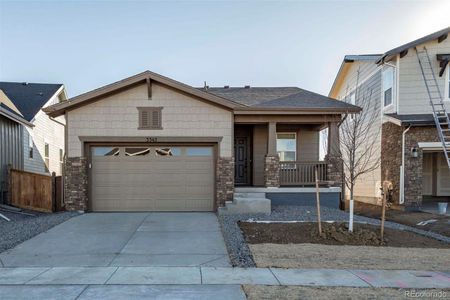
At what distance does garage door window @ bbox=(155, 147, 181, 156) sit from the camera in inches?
485

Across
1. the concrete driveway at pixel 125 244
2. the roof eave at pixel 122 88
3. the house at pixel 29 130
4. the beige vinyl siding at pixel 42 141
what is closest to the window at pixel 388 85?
the roof eave at pixel 122 88

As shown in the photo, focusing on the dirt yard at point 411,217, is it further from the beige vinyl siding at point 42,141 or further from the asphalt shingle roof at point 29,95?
the asphalt shingle roof at point 29,95

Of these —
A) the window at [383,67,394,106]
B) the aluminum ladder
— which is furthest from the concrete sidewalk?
the window at [383,67,394,106]

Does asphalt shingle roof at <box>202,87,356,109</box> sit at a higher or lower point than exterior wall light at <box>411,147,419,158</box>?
higher

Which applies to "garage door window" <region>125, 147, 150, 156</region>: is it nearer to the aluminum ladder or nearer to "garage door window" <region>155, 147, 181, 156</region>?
"garage door window" <region>155, 147, 181, 156</region>

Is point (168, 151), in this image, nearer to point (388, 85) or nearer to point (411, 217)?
point (411, 217)

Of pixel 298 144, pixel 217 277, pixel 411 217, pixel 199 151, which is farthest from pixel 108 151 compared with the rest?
pixel 411 217

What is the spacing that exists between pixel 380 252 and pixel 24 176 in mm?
12218

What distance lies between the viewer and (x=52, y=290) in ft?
16.6

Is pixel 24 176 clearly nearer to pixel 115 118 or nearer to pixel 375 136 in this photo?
pixel 115 118

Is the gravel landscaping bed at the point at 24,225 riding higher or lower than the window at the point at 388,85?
lower

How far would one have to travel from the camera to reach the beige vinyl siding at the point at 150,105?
11.9 metres

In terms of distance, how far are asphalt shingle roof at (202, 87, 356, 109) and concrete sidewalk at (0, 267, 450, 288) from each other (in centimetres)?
766

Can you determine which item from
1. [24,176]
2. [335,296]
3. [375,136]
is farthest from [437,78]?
[24,176]
